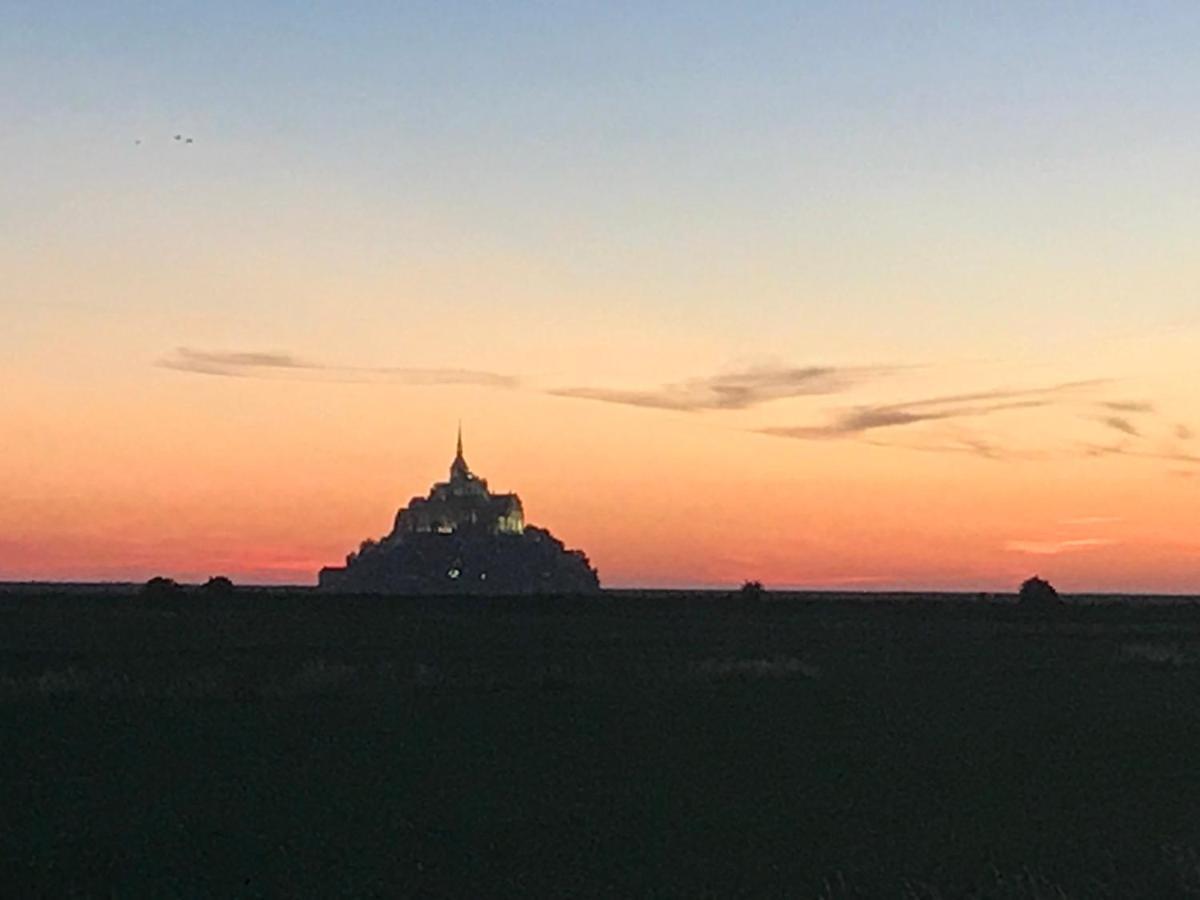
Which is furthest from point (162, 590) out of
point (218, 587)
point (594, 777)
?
point (594, 777)

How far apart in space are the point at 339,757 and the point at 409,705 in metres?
10.1

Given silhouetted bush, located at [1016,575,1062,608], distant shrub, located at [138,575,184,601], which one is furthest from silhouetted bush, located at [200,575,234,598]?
silhouetted bush, located at [1016,575,1062,608]

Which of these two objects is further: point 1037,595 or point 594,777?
point 1037,595

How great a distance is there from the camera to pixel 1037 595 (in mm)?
143625

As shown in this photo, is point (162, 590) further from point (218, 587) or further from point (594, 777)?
point (594, 777)

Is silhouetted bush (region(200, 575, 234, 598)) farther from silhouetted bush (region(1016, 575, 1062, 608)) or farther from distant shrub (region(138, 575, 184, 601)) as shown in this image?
silhouetted bush (region(1016, 575, 1062, 608))

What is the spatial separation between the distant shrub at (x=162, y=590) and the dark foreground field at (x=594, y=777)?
83895 millimetres

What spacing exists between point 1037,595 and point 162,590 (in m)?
71.4

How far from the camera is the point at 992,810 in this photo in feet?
80.7

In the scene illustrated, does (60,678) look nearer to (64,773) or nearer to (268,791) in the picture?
(64,773)

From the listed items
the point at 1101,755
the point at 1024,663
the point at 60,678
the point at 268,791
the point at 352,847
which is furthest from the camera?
the point at 1024,663

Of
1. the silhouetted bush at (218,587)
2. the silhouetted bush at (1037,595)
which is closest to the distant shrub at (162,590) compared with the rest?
the silhouetted bush at (218,587)

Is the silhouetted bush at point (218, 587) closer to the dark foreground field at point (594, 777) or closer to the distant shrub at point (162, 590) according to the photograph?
the distant shrub at point (162, 590)

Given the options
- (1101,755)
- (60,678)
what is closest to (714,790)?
(1101,755)
